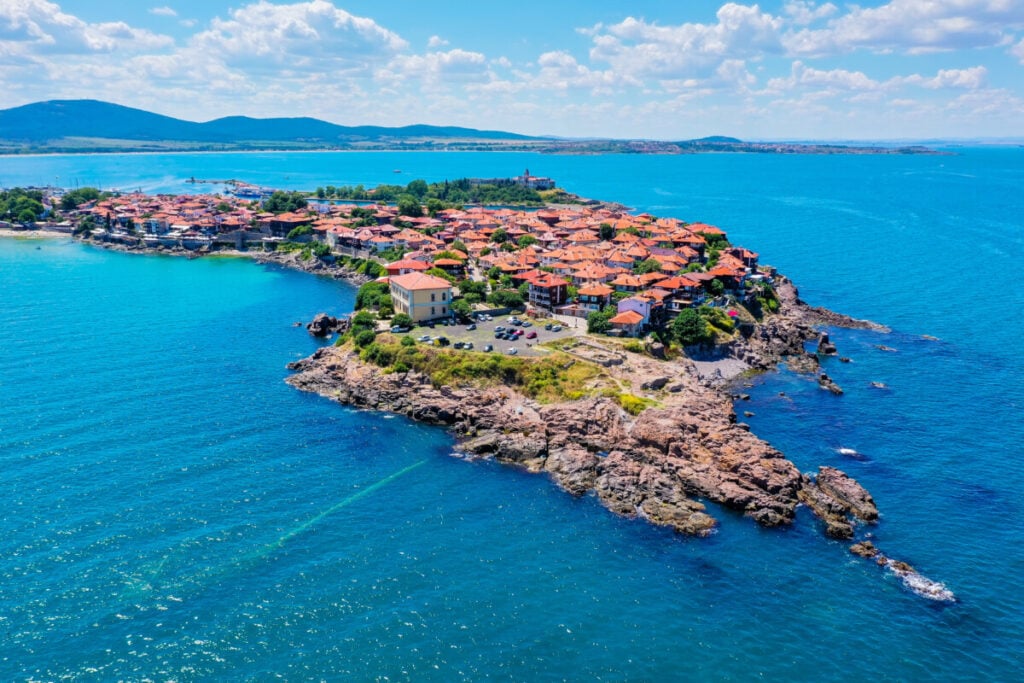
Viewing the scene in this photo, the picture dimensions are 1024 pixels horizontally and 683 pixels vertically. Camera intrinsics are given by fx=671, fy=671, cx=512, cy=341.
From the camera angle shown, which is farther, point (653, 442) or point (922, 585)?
point (653, 442)

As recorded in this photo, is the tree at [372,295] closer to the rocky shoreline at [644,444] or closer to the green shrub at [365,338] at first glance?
the green shrub at [365,338]

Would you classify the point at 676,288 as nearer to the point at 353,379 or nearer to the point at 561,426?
the point at 561,426

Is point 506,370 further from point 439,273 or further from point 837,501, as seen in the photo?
point 439,273

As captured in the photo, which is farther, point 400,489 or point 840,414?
point 840,414

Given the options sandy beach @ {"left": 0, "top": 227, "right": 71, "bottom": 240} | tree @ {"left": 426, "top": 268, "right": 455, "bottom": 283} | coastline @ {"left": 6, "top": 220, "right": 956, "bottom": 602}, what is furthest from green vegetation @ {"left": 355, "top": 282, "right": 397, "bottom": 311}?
sandy beach @ {"left": 0, "top": 227, "right": 71, "bottom": 240}

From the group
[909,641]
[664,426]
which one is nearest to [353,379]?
[664,426]

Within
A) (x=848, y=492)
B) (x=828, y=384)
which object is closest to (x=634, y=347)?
(x=828, y=384)

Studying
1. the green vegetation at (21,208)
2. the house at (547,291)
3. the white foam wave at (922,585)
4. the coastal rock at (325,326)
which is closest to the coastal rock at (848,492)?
the white foam wave at (922,585)
